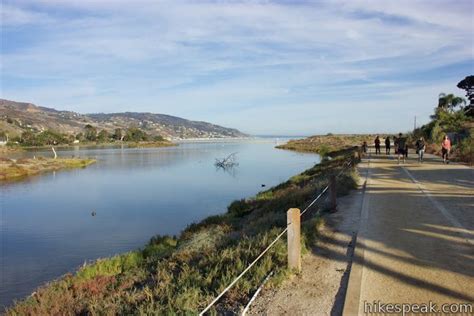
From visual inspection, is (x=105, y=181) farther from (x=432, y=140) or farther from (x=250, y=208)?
(x=432, y=140)

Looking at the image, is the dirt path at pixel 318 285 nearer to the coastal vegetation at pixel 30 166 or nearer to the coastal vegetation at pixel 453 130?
the coastal vegetation at pixel 453 130

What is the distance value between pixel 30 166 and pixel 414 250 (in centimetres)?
5876

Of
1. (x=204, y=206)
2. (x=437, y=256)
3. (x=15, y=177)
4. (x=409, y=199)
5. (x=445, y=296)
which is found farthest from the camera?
(x=15, y=177)

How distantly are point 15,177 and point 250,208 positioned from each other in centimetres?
3841

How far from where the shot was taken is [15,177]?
162 feet

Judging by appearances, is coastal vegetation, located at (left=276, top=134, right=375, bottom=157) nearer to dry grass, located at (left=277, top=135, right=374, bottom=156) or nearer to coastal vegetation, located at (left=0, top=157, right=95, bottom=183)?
dry grass, located at (left=277, top=135, right=374, bottom=156)

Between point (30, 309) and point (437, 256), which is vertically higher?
point (437, 256)

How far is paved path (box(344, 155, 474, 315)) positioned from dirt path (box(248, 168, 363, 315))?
0.71 feet

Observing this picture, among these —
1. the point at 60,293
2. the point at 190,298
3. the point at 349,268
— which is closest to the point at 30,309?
the point at 60,293

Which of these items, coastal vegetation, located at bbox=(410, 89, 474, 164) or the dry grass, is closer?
coastal vegetation, located at bbox=(410, 89, 474, 164)

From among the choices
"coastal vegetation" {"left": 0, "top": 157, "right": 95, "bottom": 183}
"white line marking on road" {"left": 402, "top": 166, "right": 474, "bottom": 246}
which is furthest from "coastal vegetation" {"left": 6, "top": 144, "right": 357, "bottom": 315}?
"coastal vegetation" {"left": 0, "top": 157, "right": 95, "bottom": 183}

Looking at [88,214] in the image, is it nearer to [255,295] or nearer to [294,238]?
[294,238]

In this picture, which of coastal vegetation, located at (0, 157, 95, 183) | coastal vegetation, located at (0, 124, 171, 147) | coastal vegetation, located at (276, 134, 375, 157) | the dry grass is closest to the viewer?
coastal vegetation, located at (0, 157, 95, 183)

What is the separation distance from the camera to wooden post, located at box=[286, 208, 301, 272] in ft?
23.2
